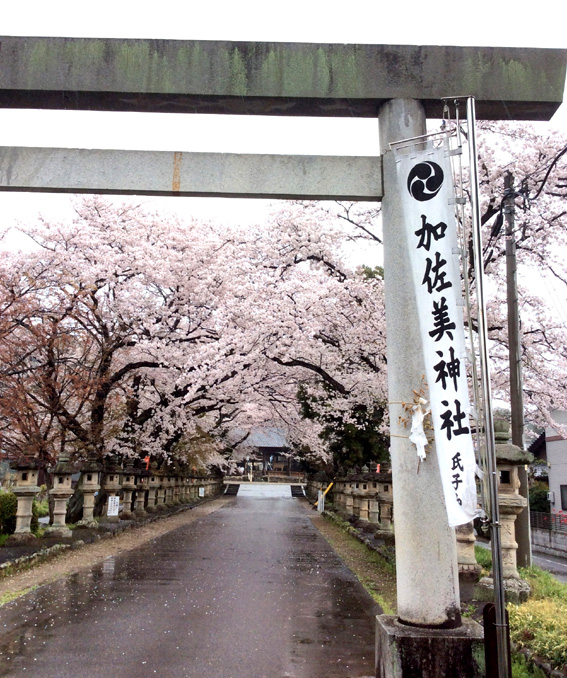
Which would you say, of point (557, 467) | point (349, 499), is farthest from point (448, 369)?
point (557, 467)

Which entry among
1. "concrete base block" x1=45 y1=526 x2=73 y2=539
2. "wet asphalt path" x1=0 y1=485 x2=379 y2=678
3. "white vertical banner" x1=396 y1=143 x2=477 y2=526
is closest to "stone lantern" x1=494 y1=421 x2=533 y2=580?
"wet asphalt path" x1=0 y1=485 x2=379 y2=678

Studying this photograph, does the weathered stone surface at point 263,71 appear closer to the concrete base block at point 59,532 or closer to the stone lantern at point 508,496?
the stone lantern at point 508,496

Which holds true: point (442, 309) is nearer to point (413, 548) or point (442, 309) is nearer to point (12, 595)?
point (413, 548)

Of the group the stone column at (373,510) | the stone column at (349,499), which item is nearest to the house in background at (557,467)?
the stone column at (349,499)

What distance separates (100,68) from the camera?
5801mm

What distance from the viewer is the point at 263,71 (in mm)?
5773

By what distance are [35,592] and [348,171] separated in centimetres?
791

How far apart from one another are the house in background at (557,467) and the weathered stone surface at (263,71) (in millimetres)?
27607

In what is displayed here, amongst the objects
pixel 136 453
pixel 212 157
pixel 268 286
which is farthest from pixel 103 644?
pixel 136 453

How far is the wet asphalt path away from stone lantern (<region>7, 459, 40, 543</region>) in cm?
212

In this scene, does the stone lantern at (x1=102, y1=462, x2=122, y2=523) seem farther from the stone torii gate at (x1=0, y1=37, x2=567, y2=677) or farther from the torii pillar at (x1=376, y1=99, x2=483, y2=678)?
the torii pillar at (x1=376, y1=99, x2=483, y2=678)

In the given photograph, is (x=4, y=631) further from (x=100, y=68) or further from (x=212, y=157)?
(x=100, y=68)

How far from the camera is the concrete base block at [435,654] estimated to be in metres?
4.84

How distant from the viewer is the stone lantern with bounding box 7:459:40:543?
1243 centimetres
